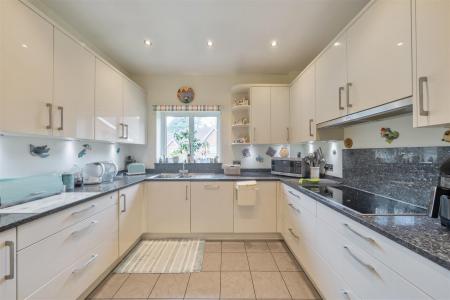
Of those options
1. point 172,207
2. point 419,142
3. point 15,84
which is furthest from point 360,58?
point 172,207

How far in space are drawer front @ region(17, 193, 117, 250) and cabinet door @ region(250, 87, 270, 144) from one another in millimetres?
2066

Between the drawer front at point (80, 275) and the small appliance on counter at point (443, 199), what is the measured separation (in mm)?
2071

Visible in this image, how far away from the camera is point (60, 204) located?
141 cm

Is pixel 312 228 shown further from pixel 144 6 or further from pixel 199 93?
pixel 199 93

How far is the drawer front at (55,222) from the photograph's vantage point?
114 cm

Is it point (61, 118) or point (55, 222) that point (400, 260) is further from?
point (61, 118)

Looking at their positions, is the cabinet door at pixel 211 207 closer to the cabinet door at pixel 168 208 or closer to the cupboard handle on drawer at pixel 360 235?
the cabinet door at pixel 168 208

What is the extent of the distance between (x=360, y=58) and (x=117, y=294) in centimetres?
261

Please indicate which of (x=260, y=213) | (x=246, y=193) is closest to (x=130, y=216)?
(x=246, y=193)

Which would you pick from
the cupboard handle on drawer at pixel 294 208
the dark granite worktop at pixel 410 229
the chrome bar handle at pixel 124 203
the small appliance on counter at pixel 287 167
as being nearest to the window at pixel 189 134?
the small appliance on counter at pixel 287 167

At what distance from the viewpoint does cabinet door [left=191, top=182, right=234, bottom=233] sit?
110 inches

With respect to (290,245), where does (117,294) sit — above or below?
below

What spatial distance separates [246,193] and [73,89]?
204 cm

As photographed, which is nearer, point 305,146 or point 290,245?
point 290,245
